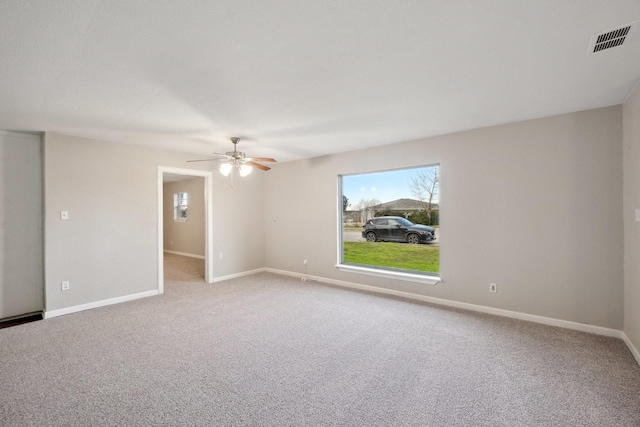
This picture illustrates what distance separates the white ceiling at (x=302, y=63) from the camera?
1.53 meters

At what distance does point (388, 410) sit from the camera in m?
1.89

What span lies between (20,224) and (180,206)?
4.92m

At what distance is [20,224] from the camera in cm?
375

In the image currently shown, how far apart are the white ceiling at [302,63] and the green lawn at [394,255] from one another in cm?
196

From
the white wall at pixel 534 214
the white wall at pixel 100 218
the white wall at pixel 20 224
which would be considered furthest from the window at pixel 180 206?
the white wall at pixel 534 214

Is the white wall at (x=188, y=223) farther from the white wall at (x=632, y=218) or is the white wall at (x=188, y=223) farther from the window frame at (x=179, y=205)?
the white wall at (x=632, y=218)

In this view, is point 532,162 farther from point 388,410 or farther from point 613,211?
point 388,410

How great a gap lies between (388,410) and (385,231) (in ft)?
10.7

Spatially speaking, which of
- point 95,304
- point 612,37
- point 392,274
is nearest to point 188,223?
point 95,304

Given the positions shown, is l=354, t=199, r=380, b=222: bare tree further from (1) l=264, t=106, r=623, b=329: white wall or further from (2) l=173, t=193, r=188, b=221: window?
(2) l=173, t=193, r=188, b=221: window

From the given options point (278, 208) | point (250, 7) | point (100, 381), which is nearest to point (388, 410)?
point (100, 381)

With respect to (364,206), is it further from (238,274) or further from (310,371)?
(310,371)

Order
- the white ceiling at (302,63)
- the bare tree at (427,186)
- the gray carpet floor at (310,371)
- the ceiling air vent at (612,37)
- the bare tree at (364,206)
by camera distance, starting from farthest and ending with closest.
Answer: the bare tree at (364,206)
the bare tree at (427,186)
the gray carpet floor at (310,371)
the ceiling air vent at (612,37)
the white ceiling at (302,63)

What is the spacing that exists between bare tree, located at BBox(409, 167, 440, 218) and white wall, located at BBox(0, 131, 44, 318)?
17.8 ft
